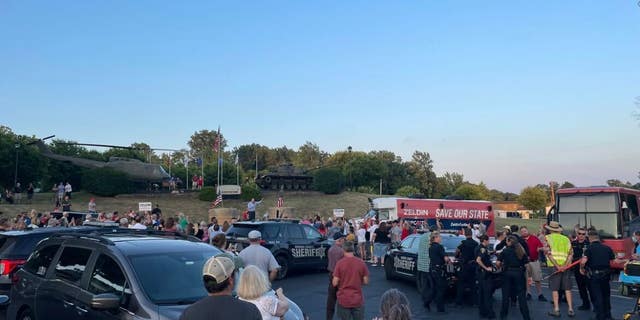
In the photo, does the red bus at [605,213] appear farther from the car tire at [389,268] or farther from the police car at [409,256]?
the car tire at [389,268]

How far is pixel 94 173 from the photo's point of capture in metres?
42.6

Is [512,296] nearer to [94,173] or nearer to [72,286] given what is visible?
[72,286]

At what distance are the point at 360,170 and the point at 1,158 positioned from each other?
44.7m

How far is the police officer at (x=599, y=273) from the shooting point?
9828 mm

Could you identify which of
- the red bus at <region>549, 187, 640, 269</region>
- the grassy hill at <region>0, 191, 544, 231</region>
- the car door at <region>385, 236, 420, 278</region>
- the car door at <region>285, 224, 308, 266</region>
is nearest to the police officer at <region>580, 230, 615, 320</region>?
the car door at <region>385, 236, 420, 278</region>

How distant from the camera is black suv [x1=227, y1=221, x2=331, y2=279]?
15188 mm

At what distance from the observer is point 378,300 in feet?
39.2

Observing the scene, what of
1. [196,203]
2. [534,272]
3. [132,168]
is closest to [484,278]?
[534,272]

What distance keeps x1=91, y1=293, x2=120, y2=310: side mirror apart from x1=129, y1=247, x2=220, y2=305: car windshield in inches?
12.2

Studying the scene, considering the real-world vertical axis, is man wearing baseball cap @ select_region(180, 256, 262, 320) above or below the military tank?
below

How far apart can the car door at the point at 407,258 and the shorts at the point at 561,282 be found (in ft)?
11.5

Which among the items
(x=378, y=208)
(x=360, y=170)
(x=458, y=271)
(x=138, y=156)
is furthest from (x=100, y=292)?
(x=138, y=156)

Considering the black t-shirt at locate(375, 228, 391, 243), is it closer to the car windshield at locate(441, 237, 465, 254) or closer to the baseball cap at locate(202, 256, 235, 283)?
the car windshield at locate(441, 237, 465, 254)

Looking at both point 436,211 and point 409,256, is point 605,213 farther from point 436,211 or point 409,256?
point 436,211
